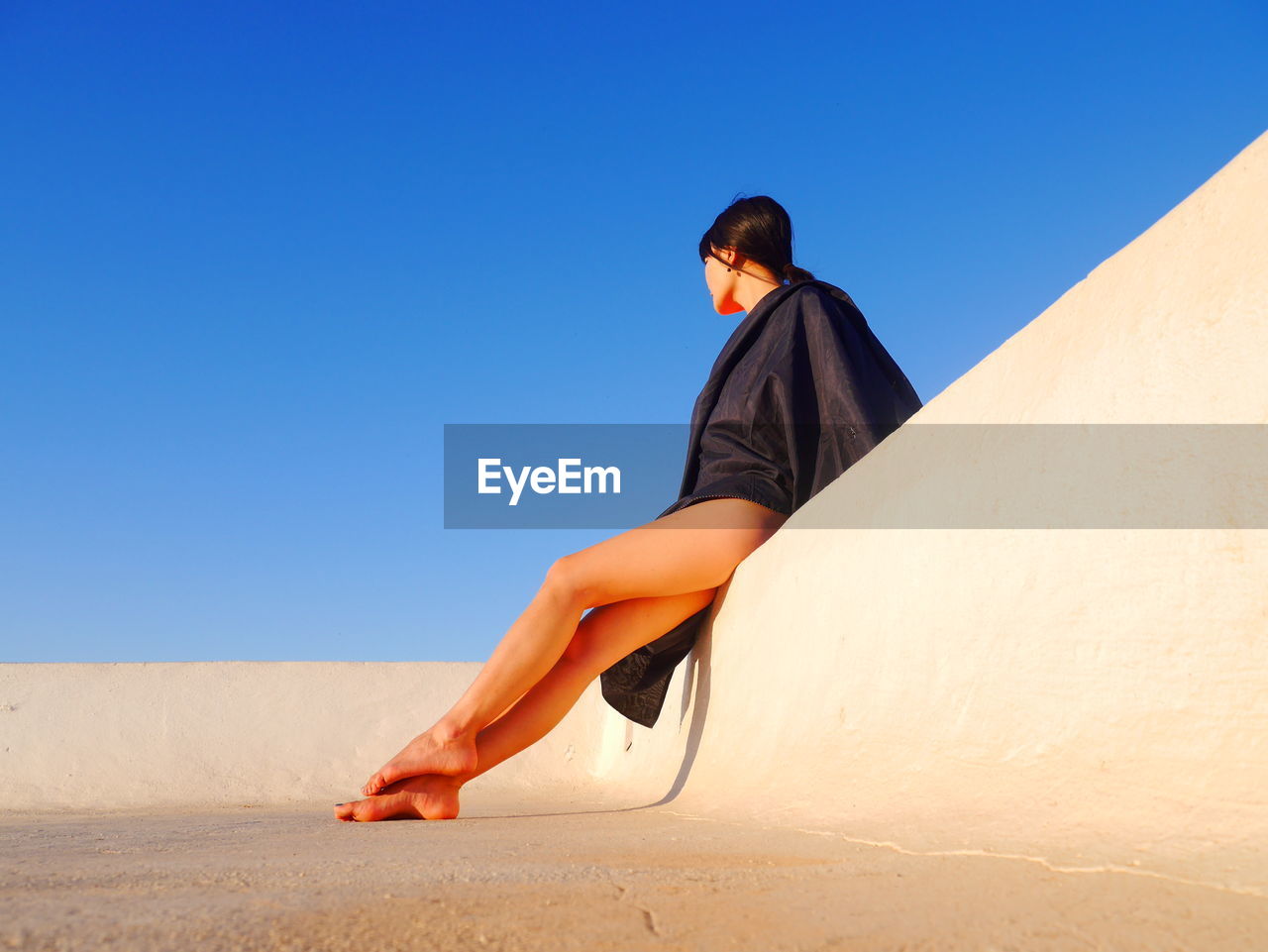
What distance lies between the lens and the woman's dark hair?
2.80m

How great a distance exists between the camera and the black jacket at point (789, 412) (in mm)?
2277

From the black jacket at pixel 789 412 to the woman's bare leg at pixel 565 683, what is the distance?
12 centimetres

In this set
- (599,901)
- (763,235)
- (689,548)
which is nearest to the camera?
(599,901)

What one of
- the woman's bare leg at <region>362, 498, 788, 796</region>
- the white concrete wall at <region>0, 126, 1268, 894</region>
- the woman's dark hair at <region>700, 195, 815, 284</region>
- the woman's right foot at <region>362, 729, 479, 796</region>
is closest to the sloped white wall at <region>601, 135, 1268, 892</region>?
the white concrete wall at <region>0, 126, 1268, 894</region>

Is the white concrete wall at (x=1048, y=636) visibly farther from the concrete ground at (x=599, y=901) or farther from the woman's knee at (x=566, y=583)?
the woman's knee at (x=566, y=583)

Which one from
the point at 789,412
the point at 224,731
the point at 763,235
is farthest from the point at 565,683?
the point at 224,731

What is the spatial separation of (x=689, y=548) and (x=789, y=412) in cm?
41

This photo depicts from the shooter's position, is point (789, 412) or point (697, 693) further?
point (697, 693)

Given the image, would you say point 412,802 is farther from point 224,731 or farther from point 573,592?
point 224,731

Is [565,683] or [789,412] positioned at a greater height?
[789,412]

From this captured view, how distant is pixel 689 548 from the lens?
2186 mm

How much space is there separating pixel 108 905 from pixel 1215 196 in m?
1.34

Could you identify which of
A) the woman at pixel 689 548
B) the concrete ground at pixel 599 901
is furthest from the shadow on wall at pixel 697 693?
the concrete ground at pixel 599 901

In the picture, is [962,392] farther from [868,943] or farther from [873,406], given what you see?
[868,943]
